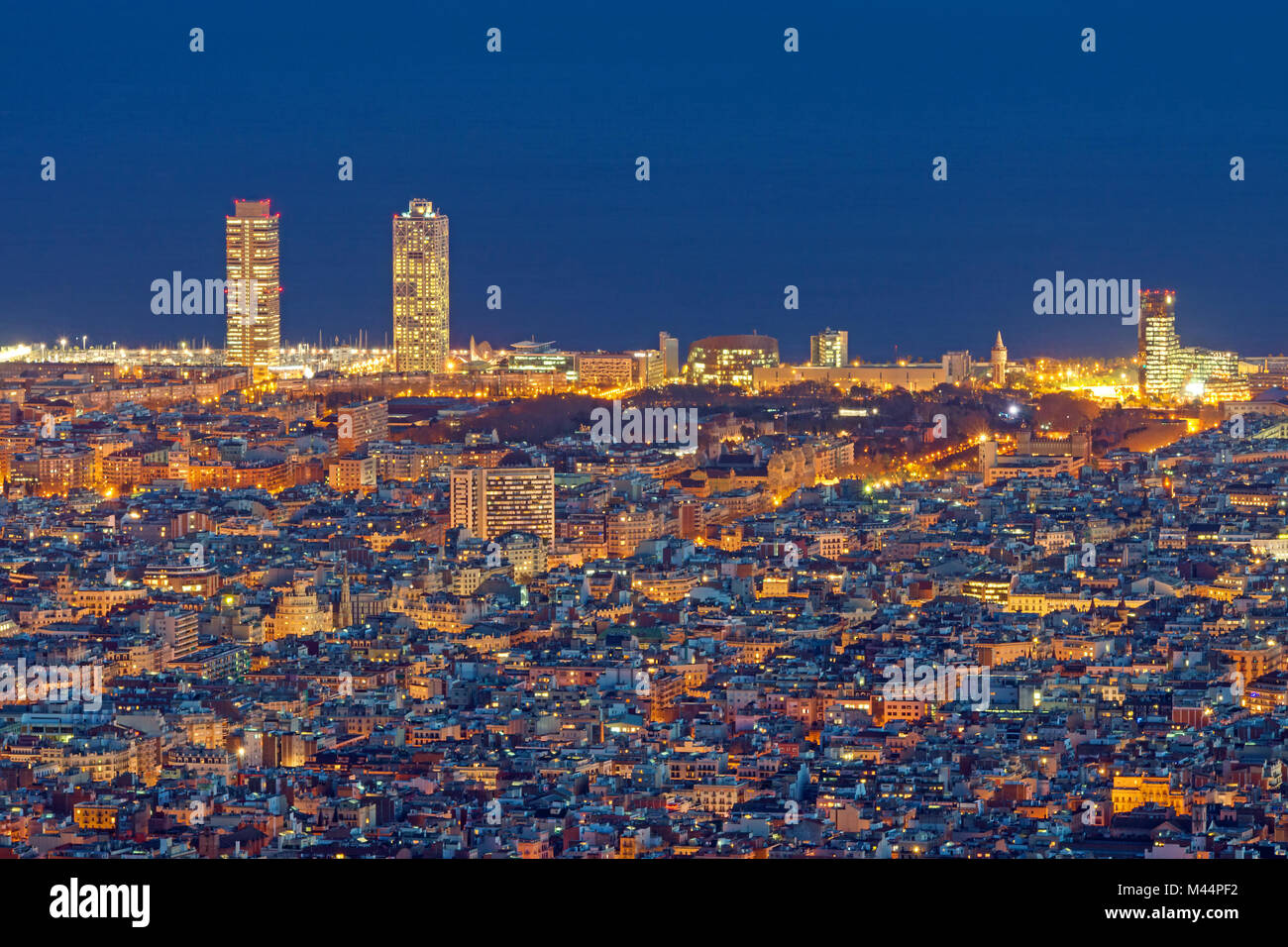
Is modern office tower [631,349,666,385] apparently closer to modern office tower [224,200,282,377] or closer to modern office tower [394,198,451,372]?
modern office tower [394,198,451,372]

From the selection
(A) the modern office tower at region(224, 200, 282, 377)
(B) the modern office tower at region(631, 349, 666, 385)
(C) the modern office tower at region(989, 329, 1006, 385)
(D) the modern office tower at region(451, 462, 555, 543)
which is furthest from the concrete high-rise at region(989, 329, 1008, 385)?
(D) the modern office tower at region(451, 462, 555, 543)

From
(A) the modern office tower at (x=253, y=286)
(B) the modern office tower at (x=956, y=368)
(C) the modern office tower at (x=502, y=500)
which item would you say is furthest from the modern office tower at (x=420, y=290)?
(C) the modern office tower at (x=502, y=500)

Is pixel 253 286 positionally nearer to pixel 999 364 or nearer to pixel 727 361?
pixel 727 361

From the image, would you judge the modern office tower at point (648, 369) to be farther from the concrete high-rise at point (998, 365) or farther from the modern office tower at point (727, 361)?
the concrete high-rise at point (998, 365)

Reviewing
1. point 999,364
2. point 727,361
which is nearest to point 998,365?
point 999,364
